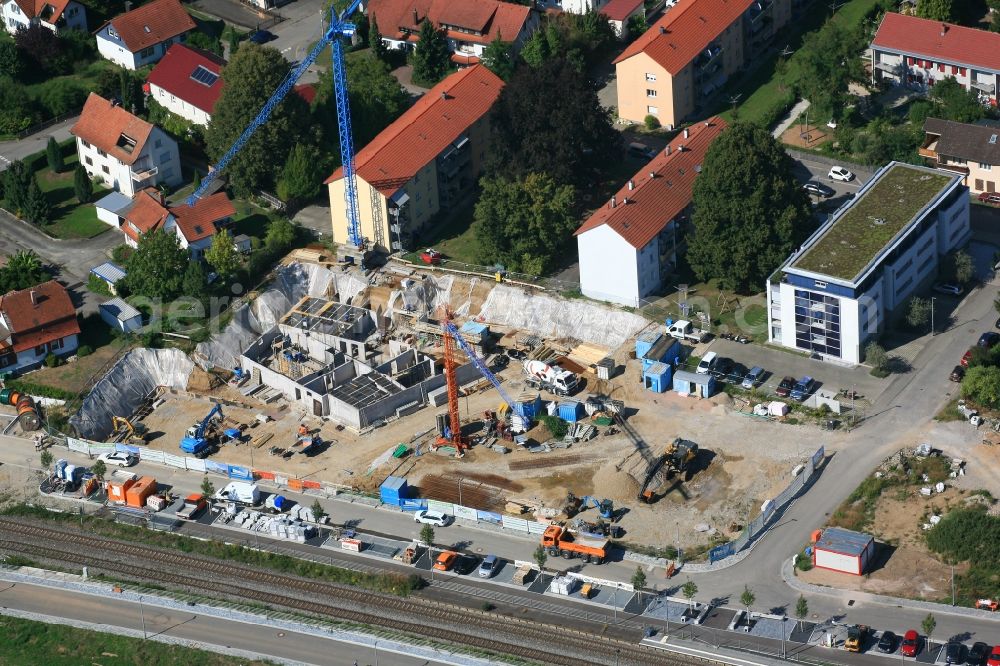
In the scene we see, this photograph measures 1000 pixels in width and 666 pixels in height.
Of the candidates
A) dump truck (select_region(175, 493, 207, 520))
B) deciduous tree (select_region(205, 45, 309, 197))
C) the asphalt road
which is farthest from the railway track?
deciduous tree (select_region(205, 45, 309, 197))

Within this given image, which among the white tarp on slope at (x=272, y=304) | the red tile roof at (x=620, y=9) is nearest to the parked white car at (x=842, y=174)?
the red tile roof at (x=620, y=9)

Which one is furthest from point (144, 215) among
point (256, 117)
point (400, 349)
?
point (400, 349)

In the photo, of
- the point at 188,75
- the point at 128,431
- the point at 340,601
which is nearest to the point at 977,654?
the point at 340,601

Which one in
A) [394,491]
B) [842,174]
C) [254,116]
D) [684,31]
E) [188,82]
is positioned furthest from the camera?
[188,82]

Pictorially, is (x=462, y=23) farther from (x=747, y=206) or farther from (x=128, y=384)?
(x=128, y=384)

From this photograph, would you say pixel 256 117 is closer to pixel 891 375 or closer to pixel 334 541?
pixel 334 541

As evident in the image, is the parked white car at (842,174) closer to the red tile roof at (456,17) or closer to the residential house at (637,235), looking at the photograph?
the residential house at (637,235)
